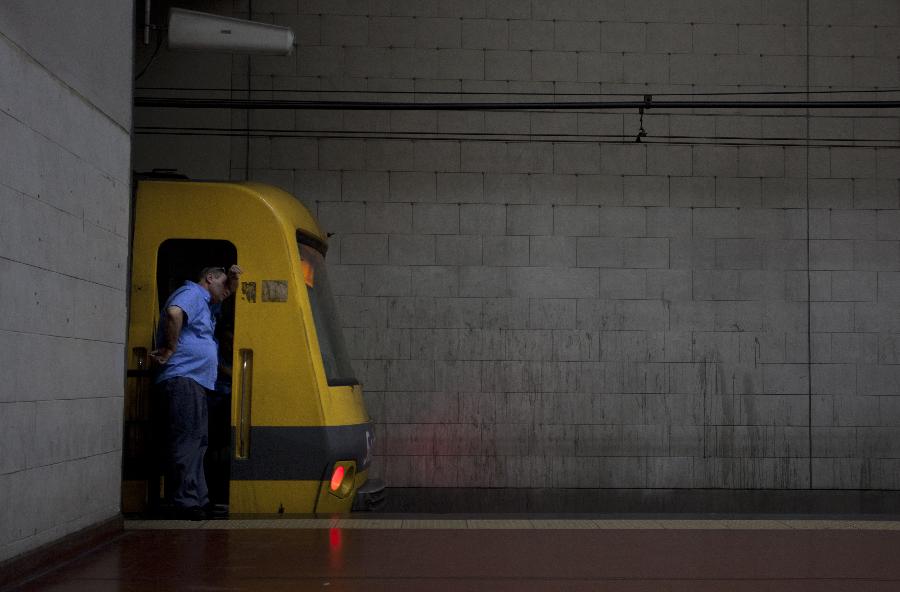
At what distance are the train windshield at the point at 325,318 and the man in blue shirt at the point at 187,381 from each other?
641 millimetres

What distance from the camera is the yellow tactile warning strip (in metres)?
6.73

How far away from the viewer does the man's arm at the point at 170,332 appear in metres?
7.18

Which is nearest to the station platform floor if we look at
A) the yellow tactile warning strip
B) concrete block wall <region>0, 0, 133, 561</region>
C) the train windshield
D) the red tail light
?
the yellow tactile warning strip

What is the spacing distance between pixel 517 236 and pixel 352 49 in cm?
256

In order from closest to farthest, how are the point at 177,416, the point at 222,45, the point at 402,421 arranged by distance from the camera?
the point at 177,416 → the point at 222,45 → the point at 402,421

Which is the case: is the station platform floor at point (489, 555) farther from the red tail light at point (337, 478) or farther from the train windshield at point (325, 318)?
Result: the train windshield at point (325, 318)

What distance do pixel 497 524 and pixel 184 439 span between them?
2.12 metres

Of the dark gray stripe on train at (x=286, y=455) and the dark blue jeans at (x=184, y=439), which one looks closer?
the dark blue jeans at (x=184, y=439)

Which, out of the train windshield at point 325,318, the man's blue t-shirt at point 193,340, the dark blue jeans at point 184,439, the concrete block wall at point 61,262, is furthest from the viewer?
the train windshield at point 325,318

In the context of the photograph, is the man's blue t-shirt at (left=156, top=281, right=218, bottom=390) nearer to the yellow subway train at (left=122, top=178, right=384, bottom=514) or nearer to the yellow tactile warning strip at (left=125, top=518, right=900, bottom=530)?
the yellow subway train at (left=122, top=178, right=384, bottom=514)

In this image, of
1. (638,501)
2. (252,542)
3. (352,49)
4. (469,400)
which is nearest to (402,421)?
(469,400)

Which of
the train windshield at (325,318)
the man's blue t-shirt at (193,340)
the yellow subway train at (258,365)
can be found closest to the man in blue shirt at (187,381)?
the man's blue t-shirt at (193,340)

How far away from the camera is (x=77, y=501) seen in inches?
221

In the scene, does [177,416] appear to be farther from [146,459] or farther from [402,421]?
[402,421]
